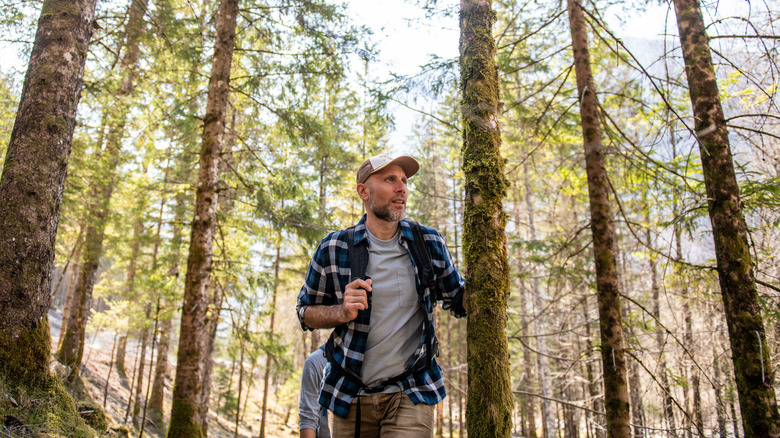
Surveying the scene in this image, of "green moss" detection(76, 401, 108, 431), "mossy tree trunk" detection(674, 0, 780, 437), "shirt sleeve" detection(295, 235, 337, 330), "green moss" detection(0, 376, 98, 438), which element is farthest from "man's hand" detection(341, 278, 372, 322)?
"green moss" detection(76, 401, 108, 431)

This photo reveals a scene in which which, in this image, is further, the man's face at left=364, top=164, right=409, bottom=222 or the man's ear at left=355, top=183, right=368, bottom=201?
the man's ear at left=355, top=183, right=368, bottom=201

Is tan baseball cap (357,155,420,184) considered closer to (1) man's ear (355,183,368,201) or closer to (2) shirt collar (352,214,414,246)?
(1) man's ear (355,183,368,201)

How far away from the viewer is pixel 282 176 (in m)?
8.10

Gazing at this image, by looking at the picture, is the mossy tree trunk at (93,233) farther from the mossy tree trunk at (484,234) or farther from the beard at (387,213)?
the mossy tree trunk at (484,234)

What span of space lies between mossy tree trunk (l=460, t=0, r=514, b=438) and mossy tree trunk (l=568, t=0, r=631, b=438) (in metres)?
2.01

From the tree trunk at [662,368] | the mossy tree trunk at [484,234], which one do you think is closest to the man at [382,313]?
the mossy tree trunk at [484,234]

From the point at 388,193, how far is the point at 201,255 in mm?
4676

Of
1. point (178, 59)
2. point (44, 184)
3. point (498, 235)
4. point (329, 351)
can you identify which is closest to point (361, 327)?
point (329, 351)

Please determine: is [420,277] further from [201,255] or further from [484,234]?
[201,255]

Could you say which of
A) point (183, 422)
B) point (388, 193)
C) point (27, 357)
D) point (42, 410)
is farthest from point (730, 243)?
point (183, 422)

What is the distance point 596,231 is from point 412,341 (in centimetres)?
300

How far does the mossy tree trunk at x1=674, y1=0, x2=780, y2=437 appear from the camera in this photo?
380cm

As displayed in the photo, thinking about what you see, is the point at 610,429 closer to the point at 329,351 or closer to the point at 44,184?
the point at 329,351

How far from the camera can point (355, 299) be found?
2285mm
